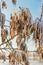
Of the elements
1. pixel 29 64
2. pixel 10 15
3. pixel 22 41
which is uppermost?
pixel 10 15

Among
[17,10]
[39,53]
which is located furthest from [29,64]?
[17,10]

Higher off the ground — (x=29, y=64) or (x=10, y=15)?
(x=10, y=15)

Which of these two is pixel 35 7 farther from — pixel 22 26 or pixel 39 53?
pixel 39 53

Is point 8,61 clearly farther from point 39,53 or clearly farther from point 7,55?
point 39,53

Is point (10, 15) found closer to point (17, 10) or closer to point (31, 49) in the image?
point (17, 10)

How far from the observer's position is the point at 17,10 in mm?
3578

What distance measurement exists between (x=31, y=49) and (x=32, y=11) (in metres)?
0.42

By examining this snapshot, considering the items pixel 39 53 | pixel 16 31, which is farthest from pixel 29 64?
pixel 16 31

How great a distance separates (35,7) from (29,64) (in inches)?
25.0

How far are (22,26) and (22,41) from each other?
18 centimetres

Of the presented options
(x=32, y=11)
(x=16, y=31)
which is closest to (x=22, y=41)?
(x=16, y=31)

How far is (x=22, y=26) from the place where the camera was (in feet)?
11.5

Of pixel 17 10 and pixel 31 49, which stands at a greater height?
pixel 17 10

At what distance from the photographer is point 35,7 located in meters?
3.62
